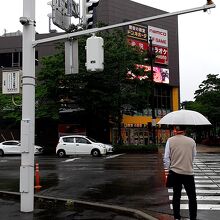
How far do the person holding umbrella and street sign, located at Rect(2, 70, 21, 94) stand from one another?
4022mm

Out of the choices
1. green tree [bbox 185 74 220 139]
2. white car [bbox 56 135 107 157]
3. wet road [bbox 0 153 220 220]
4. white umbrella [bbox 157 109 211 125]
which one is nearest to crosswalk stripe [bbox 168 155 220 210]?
wet road [bbox 0 153 220 220]

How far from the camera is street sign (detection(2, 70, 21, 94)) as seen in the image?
9891 mm

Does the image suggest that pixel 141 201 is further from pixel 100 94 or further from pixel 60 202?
pixel 100 94

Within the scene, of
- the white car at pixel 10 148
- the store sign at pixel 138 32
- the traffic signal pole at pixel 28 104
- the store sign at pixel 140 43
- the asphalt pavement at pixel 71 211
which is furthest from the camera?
the store sign at pixel 140 43

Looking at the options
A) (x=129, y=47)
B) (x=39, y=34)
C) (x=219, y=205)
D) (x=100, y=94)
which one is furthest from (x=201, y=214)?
(x=39, y=34)

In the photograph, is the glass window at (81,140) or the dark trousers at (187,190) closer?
the dark trousers at (187,190)

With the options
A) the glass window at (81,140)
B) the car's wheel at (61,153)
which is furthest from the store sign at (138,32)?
the car's wheel at (61,153)

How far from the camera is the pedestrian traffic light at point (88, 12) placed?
9.41 metres

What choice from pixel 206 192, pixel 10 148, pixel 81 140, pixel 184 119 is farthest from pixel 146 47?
pixel 184 119

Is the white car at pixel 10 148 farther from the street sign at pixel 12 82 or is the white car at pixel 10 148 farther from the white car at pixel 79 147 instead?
the street sign at pixel 12 82

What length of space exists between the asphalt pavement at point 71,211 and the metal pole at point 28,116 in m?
0.41

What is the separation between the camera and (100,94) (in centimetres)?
3544

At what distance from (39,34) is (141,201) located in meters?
39.6

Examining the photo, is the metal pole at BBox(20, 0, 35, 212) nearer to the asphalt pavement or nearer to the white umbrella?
the asphalt pavement
